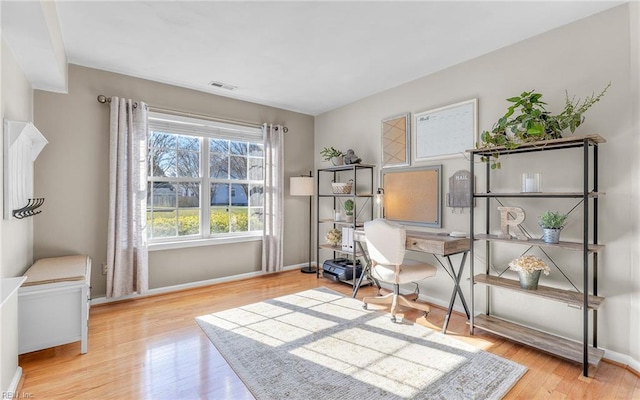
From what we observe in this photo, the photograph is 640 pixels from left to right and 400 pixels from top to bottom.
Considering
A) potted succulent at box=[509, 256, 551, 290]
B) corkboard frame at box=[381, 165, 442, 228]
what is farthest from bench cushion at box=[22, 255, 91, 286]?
potted succulent at box=[509, 256, 551, 290]

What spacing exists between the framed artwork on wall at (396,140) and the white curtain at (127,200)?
9.53 ft

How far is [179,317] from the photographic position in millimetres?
2992

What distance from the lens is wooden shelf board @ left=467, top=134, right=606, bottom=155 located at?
80.0 inches

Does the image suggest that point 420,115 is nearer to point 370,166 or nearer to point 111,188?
point 370,166

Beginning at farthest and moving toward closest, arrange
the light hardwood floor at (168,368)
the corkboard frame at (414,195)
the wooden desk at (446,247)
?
the corkboard frame at (414,195)
the wooden desk at (446,247)
the light hardwood floor at (168,368)

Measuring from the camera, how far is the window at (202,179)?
3742 millimetres

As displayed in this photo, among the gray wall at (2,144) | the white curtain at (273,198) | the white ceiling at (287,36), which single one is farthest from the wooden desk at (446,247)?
the gray wall at (2,144)

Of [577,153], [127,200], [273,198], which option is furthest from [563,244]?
[127,200]

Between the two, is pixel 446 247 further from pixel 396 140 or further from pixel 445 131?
pixel 396 140

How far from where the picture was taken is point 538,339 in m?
2.31

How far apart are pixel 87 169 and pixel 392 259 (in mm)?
3344

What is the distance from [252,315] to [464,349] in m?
1.93

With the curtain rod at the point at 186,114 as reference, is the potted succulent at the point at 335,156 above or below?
below

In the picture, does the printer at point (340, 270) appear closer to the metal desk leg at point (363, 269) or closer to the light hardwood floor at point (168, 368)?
the metal desk leg at point (363, 269)
